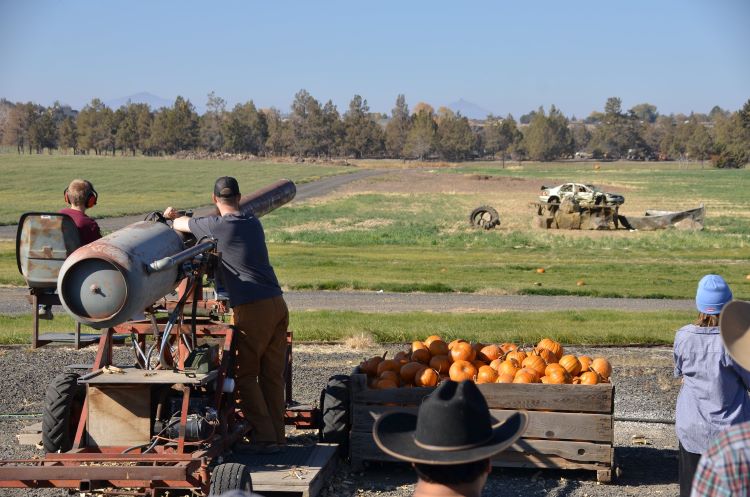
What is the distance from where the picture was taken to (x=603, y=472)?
8.75 meters

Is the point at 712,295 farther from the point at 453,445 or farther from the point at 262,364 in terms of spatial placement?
the point at 453,445

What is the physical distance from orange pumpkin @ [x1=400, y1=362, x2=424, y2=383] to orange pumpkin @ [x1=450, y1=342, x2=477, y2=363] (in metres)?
0.41

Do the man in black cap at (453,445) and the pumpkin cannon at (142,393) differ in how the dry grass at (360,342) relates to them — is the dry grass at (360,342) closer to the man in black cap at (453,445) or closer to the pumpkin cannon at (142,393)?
the pumpkin cannon at (142,393)

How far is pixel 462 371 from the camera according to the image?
9.23 metres

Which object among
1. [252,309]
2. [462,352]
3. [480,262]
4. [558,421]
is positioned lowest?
[480,262]

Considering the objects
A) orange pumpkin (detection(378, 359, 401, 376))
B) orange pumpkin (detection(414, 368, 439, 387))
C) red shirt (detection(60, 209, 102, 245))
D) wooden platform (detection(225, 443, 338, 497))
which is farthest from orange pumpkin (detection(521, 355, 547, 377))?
red shirt (detection(60, 209, 102, 245))

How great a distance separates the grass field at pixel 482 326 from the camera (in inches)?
627

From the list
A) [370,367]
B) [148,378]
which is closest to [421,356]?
[370,367]

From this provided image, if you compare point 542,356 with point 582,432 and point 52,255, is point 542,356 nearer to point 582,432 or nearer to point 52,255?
point 582,432

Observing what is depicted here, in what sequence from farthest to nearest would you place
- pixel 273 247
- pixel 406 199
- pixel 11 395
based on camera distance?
1. pixel 406 199
2. pixel 273 247
3. pixel 11 395

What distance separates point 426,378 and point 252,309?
180 cm

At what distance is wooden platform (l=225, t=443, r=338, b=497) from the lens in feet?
25.7

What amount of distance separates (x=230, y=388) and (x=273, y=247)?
27.9 metres

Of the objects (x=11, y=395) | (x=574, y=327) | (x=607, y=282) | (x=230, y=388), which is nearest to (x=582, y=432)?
(x=230, y=388)
